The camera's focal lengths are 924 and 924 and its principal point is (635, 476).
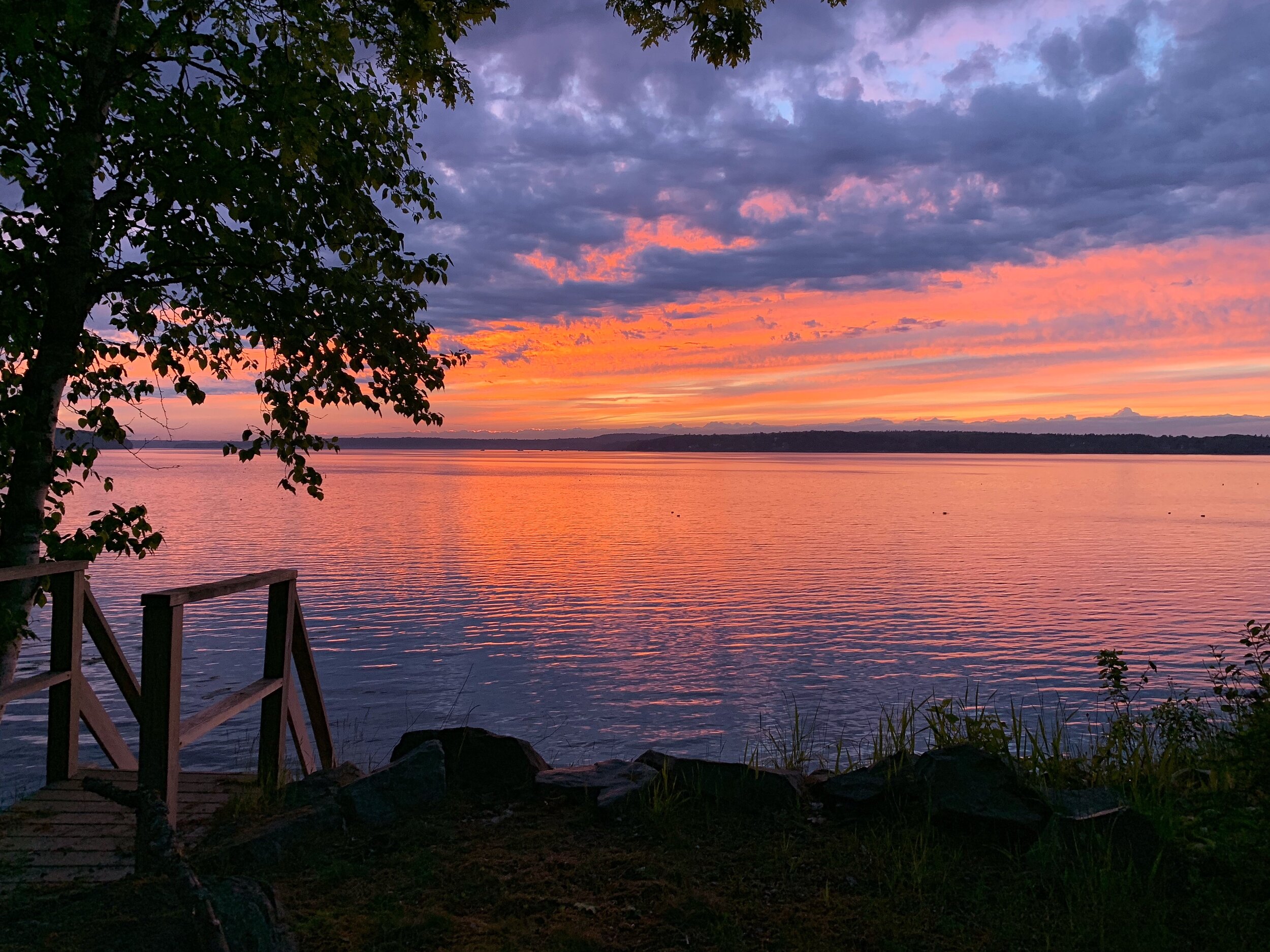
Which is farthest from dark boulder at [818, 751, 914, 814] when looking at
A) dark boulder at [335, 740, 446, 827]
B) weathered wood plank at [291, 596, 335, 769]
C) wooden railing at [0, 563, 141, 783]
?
wooden railing at [0, 563, 141, 783]

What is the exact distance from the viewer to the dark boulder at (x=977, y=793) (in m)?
6.77

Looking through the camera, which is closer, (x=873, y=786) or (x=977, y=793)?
(x=977, y=793)

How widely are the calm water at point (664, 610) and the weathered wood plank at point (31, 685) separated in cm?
535

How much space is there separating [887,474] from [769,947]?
14128cm

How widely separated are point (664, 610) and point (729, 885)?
1983 centimetres

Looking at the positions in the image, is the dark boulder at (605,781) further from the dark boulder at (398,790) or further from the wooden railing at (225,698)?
the wooden railing at (225,698)

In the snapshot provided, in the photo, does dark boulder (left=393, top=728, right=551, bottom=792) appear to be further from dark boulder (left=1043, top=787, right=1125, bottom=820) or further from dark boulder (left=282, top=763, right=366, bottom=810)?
dark boulder (left=1043, top=787, right=1125, bottom=820)

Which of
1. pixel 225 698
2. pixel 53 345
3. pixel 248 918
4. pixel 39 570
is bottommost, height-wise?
pixel 248 918

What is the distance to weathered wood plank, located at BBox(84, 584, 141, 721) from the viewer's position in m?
8.84


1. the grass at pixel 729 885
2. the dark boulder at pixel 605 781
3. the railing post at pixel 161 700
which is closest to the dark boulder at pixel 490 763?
the dark boulder at pixel 605 781

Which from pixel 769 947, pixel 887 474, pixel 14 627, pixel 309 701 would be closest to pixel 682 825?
pixel 769 947

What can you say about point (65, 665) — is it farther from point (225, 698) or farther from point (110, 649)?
point (110, 649)

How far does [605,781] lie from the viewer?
313 inches

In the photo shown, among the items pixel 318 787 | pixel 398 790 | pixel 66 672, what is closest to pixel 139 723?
pixel 66 672
